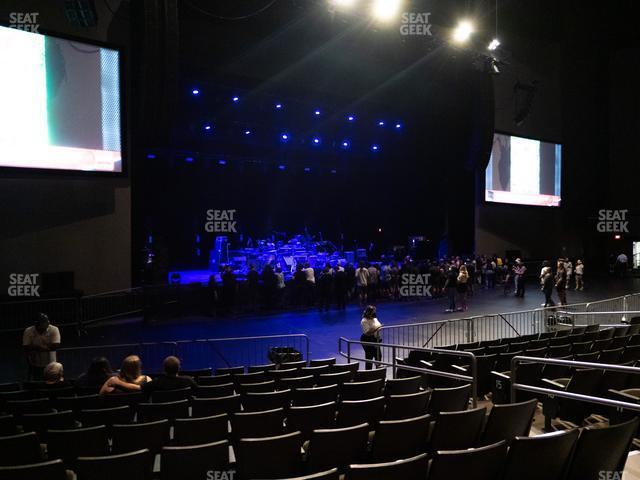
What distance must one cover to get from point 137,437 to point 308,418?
4.97ft

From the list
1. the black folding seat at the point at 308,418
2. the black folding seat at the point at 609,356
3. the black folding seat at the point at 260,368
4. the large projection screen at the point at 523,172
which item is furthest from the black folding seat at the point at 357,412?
the large projection screen at the point at 523,172

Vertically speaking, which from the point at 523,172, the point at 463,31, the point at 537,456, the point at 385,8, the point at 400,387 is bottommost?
the point at 400,387

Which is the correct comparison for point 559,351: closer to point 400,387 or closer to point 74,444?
point 400,387

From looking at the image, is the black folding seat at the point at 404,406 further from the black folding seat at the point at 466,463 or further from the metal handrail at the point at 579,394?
the black folding seat at the point at 466,463

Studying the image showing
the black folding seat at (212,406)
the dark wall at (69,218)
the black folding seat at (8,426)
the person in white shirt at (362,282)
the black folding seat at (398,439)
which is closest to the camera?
the black folding seat at (398,439)

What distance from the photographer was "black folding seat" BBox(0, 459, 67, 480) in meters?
3.00

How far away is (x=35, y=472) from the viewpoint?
304 cm

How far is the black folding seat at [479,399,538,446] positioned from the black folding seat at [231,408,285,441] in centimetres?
178

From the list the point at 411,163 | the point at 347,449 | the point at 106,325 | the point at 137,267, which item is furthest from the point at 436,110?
the point at 347,449

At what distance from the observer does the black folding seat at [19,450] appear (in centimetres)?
365

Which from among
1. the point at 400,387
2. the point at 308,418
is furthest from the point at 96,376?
the point at 400,387

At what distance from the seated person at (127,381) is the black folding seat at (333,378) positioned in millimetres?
2213

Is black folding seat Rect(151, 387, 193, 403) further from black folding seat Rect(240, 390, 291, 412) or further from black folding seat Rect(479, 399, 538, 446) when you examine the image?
black folding seat Rect(479, 399, 538, 446)

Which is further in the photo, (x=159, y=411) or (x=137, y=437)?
(x=159, y=411)
